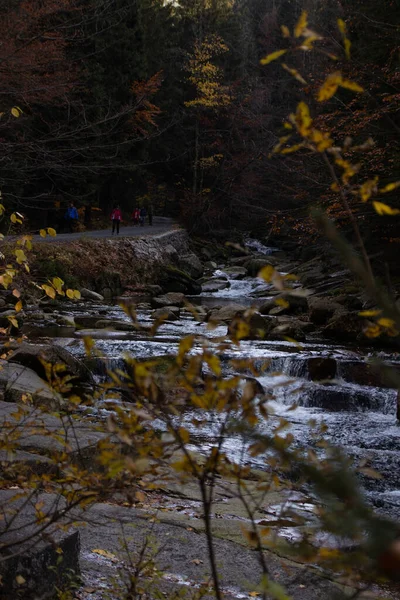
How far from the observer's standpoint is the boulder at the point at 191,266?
85.6 ft

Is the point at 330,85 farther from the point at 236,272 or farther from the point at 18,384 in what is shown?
the point at 236,272

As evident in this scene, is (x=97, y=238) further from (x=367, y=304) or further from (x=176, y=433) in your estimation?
(x=176, y=433)

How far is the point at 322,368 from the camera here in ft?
37.0

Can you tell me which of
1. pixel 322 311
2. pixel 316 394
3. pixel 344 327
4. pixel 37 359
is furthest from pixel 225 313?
pixel 37 359

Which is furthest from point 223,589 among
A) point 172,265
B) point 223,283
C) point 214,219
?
point 214,219

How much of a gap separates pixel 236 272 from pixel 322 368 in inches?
645

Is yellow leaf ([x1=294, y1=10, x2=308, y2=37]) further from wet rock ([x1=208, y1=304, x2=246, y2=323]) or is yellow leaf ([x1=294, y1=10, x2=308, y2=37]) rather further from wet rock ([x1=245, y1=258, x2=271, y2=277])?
wet rock ([x1=245, y1=258, x2=271, y2=277])

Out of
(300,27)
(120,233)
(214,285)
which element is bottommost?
(214,285)

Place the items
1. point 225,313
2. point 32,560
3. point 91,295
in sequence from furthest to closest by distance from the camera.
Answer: point 91,295 → point 225,313 → point 32,560

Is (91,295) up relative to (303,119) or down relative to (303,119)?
down

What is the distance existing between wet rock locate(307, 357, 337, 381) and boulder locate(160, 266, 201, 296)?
1089 cm

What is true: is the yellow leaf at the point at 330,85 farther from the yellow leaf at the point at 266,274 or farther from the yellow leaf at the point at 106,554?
the yellow leaf at the point at 106,554

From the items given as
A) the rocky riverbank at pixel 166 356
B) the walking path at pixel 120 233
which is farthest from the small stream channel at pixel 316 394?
the walking path at pixel 120 233

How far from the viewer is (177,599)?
3.13 meters
